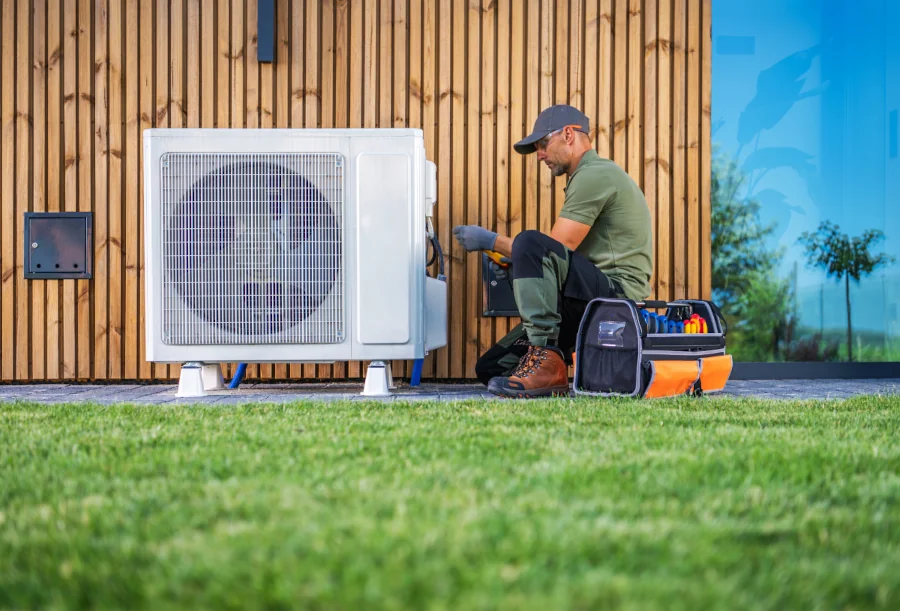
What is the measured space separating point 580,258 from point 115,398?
2.03 m

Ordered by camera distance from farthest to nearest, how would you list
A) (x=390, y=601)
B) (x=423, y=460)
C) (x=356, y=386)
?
1. (x=356, y=386)
2. (x=423, y=460)
3. (x=390, y=601)

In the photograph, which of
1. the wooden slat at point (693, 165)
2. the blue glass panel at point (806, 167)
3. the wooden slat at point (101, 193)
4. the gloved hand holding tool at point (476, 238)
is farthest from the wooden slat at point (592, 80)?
the wooden slat at point (101, 193)

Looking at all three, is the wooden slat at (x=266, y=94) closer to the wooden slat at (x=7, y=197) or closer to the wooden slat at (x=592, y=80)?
the wooden slat at (x=7, y=197)

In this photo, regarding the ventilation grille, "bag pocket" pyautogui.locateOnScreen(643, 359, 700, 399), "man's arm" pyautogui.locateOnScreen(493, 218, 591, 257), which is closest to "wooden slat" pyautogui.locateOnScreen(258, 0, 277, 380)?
the ventilation grille

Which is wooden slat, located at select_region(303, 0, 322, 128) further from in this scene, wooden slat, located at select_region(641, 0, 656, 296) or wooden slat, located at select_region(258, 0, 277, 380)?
wooden slat, located at select_region(641, 0, 656, 296)

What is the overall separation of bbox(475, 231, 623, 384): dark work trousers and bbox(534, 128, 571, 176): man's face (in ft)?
1.57

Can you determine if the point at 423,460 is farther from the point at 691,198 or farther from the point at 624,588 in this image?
the point at 691,198

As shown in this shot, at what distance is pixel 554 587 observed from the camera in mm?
793

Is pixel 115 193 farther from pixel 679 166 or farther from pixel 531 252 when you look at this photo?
pixel 679 166

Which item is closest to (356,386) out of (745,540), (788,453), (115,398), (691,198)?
(115,398)

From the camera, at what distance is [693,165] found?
4312mm

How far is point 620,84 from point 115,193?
9.32ft

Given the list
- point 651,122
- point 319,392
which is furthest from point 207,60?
point 651,122

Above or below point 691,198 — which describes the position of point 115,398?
below
